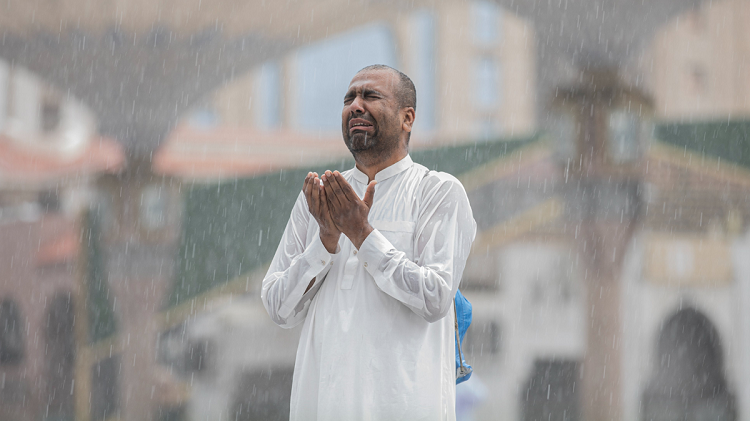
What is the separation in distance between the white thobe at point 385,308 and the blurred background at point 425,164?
10.4 feet

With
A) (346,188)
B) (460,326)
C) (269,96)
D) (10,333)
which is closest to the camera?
(346,188)

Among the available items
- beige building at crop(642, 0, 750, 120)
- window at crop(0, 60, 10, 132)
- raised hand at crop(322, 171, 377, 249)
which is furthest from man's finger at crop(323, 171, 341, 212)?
window at crop(0, 60, 10, 132)

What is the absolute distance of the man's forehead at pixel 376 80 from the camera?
1.43m

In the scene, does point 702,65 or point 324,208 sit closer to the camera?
point 324,208

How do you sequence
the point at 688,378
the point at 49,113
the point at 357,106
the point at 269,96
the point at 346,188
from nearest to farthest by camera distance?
the point at 346,188, the point at 357,106, the point at 49,113, the point at 688,378, the point at 269,96

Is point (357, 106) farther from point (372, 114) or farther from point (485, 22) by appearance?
point (485, 22)

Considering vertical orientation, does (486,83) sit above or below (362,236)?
above

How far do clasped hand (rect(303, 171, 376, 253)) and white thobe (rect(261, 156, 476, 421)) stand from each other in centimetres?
3

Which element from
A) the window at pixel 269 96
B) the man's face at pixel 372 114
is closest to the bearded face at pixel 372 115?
the man's face at pixel 372 114

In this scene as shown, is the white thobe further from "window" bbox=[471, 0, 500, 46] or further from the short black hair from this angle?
"window" bbox=[471, 0, 500, 46]

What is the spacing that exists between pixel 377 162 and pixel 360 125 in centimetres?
10

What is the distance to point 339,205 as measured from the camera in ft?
4.15

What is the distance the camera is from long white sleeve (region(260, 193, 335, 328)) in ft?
4.38

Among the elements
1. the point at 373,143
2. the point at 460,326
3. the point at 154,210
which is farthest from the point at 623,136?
the point at 373,143
